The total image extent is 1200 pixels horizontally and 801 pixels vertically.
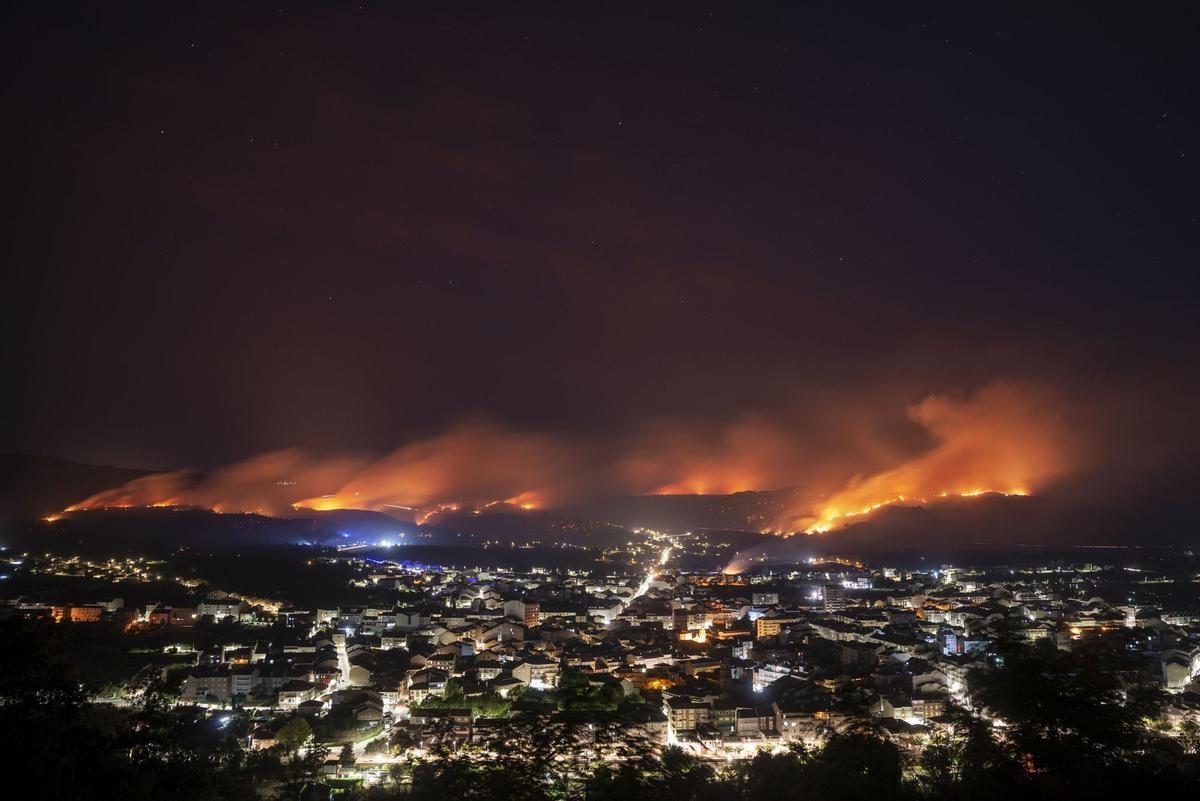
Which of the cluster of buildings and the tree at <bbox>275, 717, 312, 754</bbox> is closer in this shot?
the tree at <bbox>275, 717, 312, 754</bbox>

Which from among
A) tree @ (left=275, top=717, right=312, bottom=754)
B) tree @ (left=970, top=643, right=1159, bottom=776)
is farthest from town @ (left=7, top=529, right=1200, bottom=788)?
tree @ (left=970, top=643, right=1159, bottom=776)

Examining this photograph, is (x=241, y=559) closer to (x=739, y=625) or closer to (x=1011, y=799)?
(x=739, y=625)

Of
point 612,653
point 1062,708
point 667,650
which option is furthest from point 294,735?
point 1062,708

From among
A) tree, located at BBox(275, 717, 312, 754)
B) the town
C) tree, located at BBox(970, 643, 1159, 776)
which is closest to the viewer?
tree, located at BBox(970, 643, 1159, 776)

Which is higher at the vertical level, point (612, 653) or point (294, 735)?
point (294, 735)

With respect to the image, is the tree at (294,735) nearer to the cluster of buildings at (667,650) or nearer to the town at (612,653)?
the town at (612,653)

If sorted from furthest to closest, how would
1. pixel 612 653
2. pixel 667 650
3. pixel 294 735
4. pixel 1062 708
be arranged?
1. pixel 667 650
2. pixel 612 653
3. pixel 294 735
4. pixel 1062 708

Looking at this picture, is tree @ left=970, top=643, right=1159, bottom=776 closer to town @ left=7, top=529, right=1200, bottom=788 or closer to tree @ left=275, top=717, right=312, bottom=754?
town @ left=7, top=529, right=1200, bottom=788

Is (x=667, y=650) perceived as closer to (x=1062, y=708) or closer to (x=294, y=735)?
(x=294, y=735)

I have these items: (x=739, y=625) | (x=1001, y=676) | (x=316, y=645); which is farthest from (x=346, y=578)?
(x=1001, y=676)
